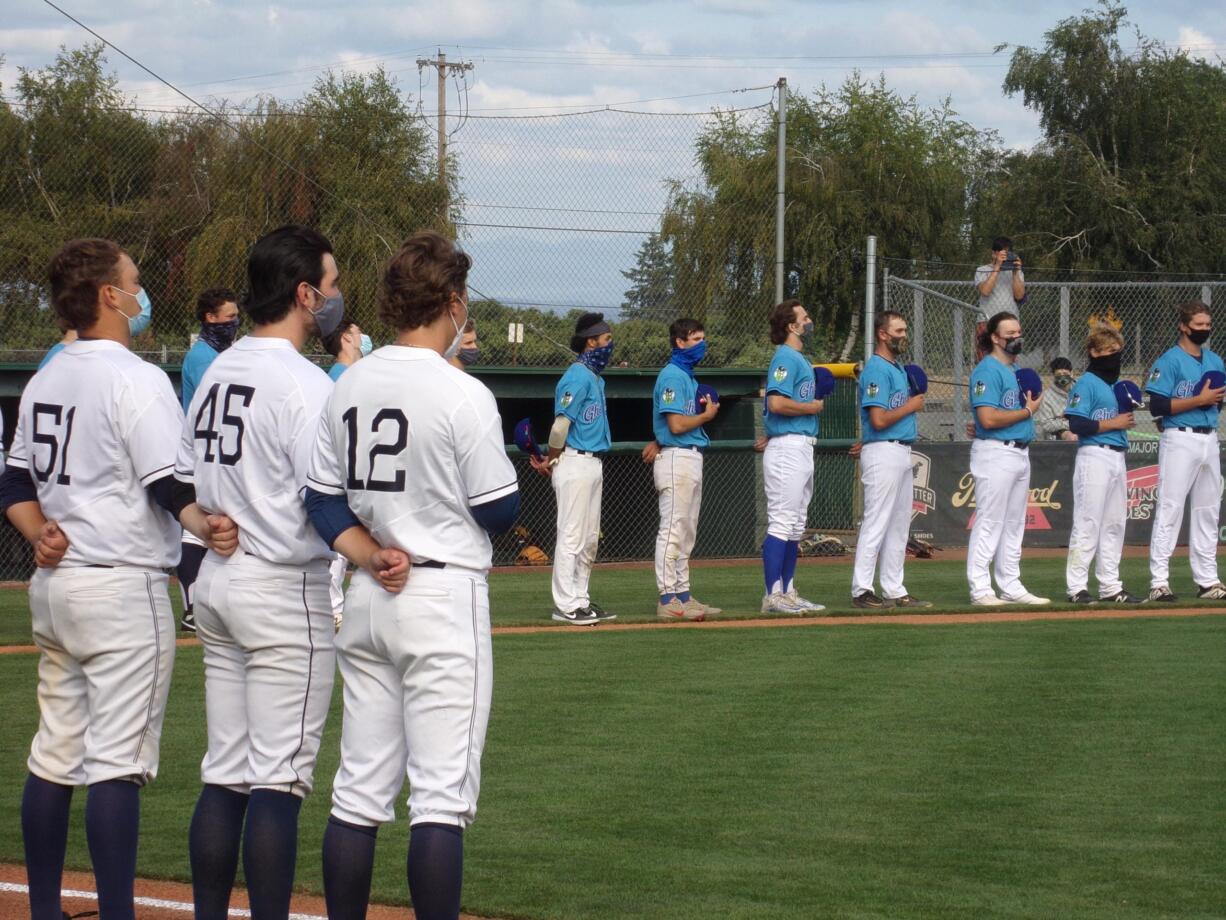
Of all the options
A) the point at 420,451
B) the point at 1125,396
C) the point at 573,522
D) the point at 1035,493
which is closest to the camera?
the point at 420,451

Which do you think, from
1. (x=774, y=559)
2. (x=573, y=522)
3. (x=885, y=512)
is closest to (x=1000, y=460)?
(x=885, y=512)

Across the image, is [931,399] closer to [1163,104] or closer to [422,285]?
[422,285]

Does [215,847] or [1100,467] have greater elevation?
[1100,467]

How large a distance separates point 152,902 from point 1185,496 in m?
9.10

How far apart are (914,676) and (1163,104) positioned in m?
44.3

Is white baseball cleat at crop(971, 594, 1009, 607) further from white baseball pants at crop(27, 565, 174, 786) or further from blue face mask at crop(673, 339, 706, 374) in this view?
white baseball pants at crop(27, 565, 174, 786)

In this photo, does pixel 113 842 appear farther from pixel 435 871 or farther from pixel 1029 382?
pixel 1029 382

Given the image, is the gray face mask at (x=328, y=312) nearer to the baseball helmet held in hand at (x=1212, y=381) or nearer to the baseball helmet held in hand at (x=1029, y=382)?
the baseball helmet held in hand at (x=1029, y=382)

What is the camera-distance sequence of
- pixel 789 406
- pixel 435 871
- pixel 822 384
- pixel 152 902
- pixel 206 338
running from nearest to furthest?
pixel 435 871, pixel 152 902, pixel 206 338, pixel 789 406, pixel 822 384

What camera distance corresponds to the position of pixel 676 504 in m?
10.6

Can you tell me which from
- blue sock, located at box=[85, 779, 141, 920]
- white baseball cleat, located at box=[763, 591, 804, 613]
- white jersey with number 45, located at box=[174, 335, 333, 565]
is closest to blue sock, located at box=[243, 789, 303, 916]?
blue sock, located at box=[85, 779, 141, 920]

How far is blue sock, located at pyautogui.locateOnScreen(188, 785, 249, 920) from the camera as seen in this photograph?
3.72 metres

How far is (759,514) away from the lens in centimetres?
1689

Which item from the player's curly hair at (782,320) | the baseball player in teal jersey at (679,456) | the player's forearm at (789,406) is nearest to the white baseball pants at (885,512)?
the player's forearm at (789,406)
